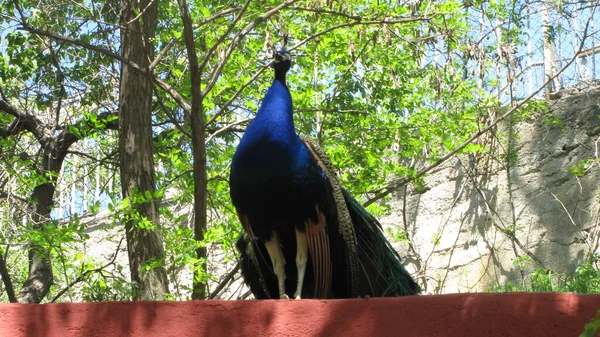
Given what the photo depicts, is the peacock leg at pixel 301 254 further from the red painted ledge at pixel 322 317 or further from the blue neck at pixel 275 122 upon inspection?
the red painted ledge at pixel 322 317

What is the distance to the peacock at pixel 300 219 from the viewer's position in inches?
156

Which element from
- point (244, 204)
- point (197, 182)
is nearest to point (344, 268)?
point (244, 204)

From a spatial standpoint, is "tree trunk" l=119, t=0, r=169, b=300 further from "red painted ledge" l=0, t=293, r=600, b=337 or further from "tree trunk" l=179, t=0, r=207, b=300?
"red painted ledge" l=0, t=293, r=600, b=337

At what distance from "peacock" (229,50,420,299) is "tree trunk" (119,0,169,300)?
164cm

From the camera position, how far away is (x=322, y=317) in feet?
8.83

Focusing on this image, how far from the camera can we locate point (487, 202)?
28.5 ft

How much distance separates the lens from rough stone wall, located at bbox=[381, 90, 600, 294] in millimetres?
8062

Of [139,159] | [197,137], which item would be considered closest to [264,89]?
[139,159]

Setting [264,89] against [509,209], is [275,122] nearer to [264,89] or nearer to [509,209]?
[264,89]

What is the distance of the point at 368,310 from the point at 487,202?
626cm

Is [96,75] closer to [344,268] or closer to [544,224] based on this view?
[344,268]

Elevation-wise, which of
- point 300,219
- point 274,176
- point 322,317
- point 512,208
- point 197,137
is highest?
point 512,208

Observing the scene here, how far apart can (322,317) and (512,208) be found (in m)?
6.07

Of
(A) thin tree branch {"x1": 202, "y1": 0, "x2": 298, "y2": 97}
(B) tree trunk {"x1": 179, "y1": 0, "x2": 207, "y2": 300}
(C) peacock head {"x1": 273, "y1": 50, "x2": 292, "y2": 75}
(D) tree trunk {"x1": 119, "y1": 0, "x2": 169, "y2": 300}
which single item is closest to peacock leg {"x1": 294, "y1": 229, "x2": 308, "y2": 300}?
(C) peacock head {"x1": 273, "y1": 50, "x2": 292, "y2": 75}
